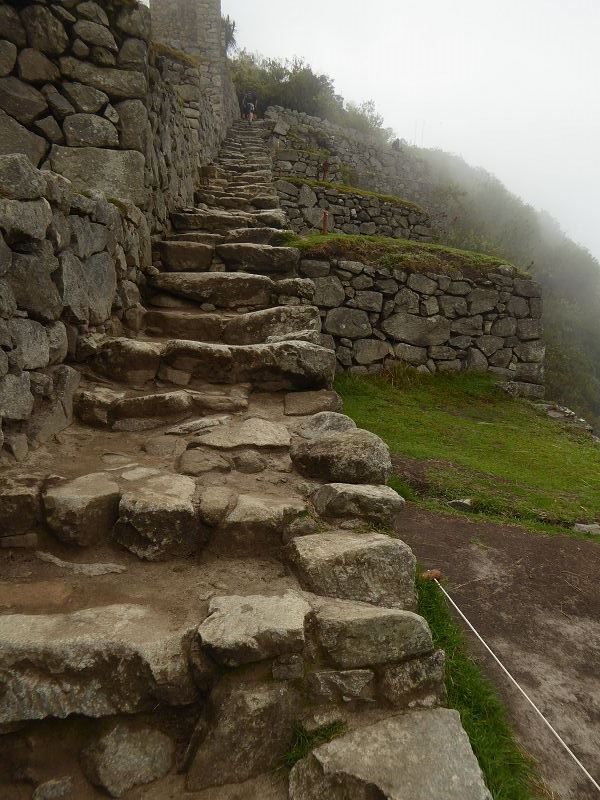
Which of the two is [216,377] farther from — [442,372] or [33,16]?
[442,372]

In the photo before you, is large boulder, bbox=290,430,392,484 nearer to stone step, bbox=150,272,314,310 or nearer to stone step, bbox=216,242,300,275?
stone step, bbox=150,272,314,310

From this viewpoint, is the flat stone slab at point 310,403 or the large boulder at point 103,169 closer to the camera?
the flat stone slab at point 310,403

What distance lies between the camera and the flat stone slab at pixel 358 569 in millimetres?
2027

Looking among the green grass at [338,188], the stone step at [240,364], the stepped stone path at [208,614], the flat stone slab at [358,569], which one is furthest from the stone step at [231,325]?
the green grass at [338,188]

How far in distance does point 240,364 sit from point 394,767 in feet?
9.42

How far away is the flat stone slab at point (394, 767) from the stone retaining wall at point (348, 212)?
1121 centimetres

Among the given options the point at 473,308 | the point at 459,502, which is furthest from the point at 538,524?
the point at 473,308

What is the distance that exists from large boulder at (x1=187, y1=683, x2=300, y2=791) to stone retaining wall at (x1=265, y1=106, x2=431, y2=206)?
14.6m

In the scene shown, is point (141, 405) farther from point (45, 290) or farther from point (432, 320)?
point (432, 320)

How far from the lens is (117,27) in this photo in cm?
446

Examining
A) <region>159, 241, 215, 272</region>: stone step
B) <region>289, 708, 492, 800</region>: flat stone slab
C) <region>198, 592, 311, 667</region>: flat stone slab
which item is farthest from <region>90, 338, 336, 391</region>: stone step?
<region>289, 708, 492, 800</region>: flat stone slab

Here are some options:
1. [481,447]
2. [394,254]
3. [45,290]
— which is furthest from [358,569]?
[394,254]

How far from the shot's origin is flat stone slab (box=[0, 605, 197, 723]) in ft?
5.03

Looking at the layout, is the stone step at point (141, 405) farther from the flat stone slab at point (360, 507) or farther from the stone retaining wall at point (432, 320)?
the stone retaining wall at point (432, 320)
